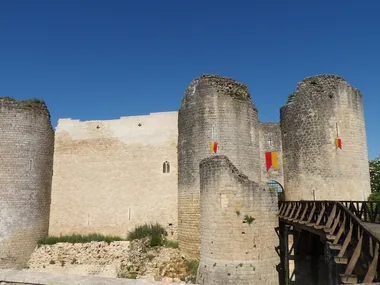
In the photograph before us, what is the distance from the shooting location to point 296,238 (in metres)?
12.8

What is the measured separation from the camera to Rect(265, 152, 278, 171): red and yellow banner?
16.5 m

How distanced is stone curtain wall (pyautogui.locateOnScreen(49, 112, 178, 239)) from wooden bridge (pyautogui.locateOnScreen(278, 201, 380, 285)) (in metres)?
6.11

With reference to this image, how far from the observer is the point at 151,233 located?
53.9 feet

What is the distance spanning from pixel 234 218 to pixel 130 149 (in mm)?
8154

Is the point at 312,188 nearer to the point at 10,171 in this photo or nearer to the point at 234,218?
the point at 234,218

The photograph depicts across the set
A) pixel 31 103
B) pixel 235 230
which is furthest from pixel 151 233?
pixel 31 103

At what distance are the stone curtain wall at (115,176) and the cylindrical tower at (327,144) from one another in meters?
5.89

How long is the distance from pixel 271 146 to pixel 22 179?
11.9 metres

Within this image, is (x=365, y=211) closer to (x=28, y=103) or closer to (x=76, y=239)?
(x=76, y=239)

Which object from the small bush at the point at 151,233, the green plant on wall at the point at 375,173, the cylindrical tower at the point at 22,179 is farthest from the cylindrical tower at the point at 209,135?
the green plant on wall at the point at 375,173

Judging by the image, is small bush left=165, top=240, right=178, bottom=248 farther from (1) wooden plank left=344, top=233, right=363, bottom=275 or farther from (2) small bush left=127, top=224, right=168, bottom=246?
(1) wooden plank left=344, top=233, right=363, bottom=275

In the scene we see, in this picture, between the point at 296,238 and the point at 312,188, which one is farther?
the point at 312,188

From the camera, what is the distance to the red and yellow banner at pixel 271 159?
1648 centimetres

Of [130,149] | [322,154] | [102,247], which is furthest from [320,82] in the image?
[102,247]
